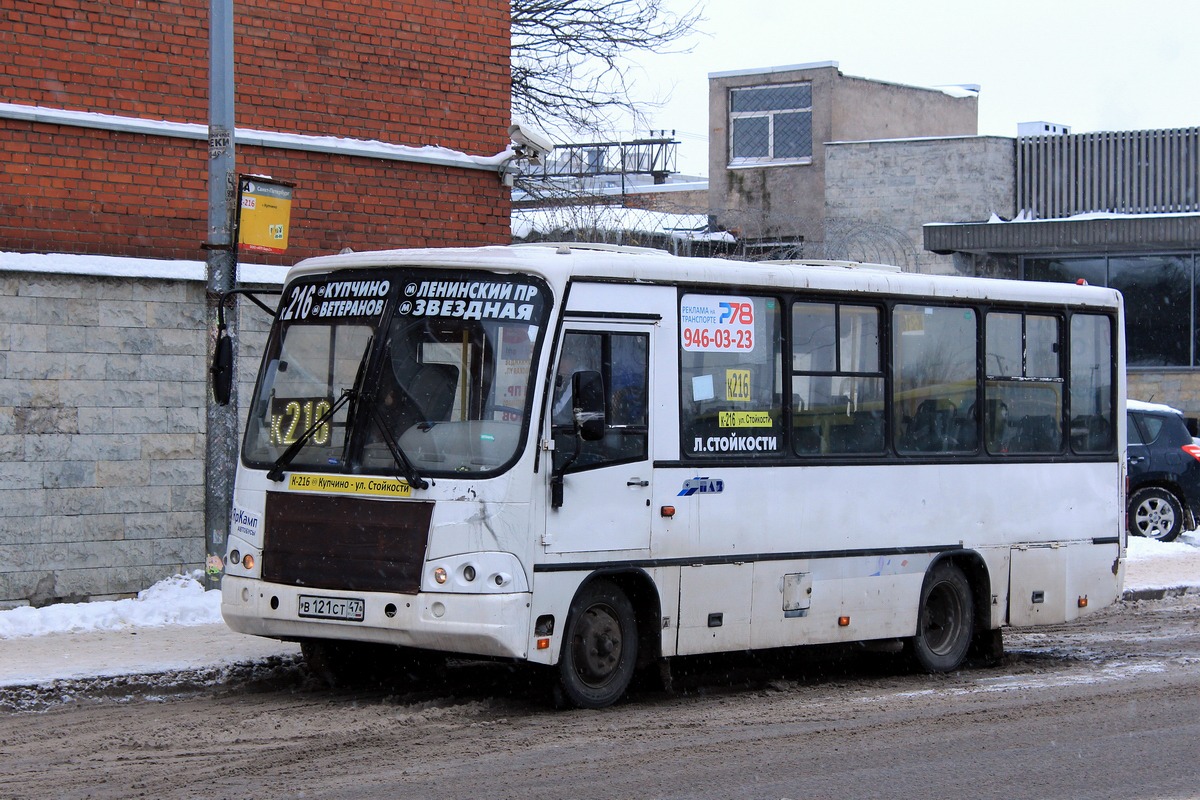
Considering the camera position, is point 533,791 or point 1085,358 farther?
point 1085,358

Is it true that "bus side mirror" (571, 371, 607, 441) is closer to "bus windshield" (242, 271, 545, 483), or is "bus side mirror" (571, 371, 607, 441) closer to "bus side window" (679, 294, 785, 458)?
"bus windshield" (242, 271, 545, 483)

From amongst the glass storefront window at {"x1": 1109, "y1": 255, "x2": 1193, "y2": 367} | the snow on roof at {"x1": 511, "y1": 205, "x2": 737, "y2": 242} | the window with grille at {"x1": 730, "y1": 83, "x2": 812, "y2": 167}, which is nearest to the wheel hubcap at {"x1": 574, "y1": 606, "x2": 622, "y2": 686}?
the snow on roof at {"x1": 511, "y1": 205, "x2": 737, "y2": 242}

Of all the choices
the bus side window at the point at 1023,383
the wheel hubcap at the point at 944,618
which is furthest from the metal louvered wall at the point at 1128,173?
the wheel hubcap at the point at 944,618

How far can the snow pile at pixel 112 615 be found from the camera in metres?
12.1

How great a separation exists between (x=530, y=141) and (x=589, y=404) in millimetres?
7257

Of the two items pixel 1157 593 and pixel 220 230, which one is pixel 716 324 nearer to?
pixel 220 230

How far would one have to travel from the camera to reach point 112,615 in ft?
41.1

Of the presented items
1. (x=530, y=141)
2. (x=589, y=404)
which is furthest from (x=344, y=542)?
(x=530, y=141)

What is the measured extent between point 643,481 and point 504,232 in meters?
7.33

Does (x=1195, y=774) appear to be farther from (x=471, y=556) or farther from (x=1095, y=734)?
(x=471, y=556)

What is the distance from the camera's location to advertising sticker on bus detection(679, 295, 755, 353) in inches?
412

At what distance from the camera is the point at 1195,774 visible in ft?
27.3

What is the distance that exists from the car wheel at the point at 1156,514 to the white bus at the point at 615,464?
1013cm

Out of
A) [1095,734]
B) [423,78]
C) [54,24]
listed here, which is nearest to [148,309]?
[54,24]
